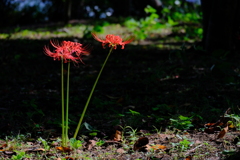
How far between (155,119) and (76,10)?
10749mm

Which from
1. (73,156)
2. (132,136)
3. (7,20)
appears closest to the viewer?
(73,156)

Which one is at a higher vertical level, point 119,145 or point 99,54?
point 99,54

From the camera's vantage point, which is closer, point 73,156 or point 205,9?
point 73,156

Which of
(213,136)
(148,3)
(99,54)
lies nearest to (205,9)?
(99,54)

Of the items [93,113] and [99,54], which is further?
[99,54]

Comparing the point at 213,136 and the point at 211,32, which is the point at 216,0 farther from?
the point at 213,136

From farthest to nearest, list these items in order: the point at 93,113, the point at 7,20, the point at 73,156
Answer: the point at 7,20, the point at 93,113, the point at 73,156

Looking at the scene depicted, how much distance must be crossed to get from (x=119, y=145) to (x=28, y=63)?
359cm

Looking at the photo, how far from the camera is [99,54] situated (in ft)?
21.0

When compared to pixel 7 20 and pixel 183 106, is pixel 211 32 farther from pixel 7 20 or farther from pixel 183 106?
pixel 7 20

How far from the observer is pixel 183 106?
3.66 metres

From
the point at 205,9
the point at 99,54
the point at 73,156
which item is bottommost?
the point at 73,156

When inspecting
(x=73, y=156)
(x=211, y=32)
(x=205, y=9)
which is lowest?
(x=73, y=156)

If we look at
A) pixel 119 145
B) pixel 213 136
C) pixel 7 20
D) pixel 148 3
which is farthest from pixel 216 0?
pixel 7 20
